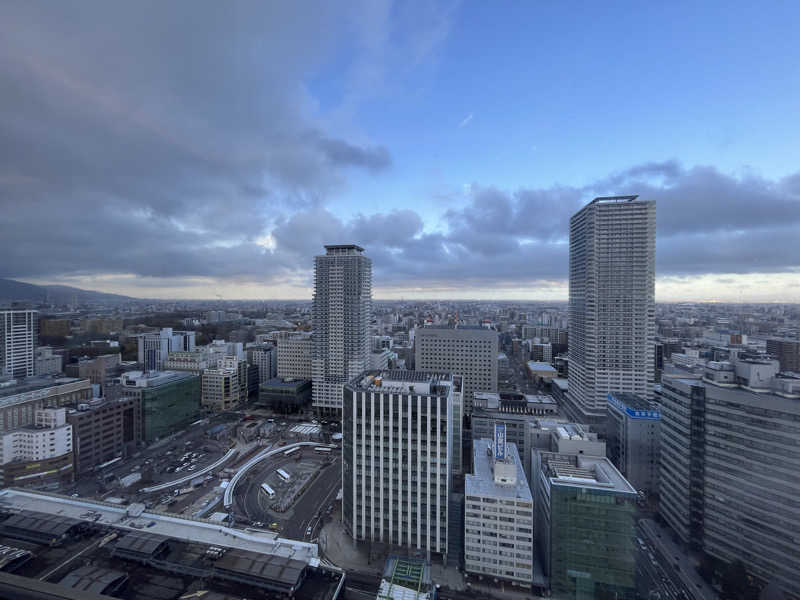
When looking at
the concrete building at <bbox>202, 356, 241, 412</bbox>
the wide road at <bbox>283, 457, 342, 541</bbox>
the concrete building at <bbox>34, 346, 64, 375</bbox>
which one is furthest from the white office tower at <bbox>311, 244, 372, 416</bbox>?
the concrete building at <bbox>34, 346, 64, 375</bbox>

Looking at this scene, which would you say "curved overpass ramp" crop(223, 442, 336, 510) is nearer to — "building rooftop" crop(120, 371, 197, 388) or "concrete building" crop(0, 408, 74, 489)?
"concrete building" crop(0, 408, 74, 489)

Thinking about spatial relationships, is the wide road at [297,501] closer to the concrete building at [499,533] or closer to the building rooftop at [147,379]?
the concrete building at [499,533]

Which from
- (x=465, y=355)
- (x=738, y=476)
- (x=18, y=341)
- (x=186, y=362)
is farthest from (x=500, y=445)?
(x=18, y=341)

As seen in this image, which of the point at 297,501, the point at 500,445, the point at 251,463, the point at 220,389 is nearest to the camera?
the point at 500,445

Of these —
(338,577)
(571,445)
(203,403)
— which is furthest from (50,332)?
(571,445)

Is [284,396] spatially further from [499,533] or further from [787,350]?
[787,350]

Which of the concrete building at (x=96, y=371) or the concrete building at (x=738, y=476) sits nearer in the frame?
the concrete building at (x=738, y=476)

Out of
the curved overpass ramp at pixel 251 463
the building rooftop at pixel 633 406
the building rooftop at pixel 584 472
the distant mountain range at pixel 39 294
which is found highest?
the distant mountain range at pixel 39 294

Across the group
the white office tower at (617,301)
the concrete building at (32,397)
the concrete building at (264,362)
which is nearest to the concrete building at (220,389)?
the concrete building at (264,362)
